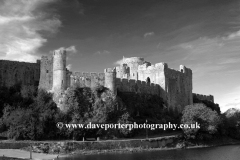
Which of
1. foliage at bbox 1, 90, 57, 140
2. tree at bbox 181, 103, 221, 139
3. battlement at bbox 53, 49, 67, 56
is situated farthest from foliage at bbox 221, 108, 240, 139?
foliage at bbox 1, 90, 57, 140

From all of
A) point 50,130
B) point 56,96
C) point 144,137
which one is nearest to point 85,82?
point 56,96

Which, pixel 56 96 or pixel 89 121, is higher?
pixel 56 96

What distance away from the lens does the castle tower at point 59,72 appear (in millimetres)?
40469

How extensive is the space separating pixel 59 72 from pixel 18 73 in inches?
230

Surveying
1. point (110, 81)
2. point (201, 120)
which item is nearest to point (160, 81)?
point (201, 120)

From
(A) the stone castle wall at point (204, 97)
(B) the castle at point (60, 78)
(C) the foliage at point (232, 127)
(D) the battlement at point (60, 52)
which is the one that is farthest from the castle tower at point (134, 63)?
(D) the battlement at point (60, 52)

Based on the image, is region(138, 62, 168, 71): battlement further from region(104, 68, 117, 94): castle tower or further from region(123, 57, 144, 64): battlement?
region(104, 68, 117, 94): castle tower

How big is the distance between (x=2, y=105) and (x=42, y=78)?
6.29 metres

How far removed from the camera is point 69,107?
128ft

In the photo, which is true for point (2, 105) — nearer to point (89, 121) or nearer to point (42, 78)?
point (42, 78)

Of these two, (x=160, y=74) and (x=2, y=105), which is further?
(x=160, y=74)

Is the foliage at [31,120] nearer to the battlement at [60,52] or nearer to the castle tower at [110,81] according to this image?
the battlement at [60,52]

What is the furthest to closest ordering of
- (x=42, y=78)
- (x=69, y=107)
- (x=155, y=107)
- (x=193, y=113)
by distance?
(x=155, y=107)
(x=193, y=113)
(x=42, y=78)
(x=69, y=107)

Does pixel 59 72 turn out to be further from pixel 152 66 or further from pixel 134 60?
pixel 134 60
